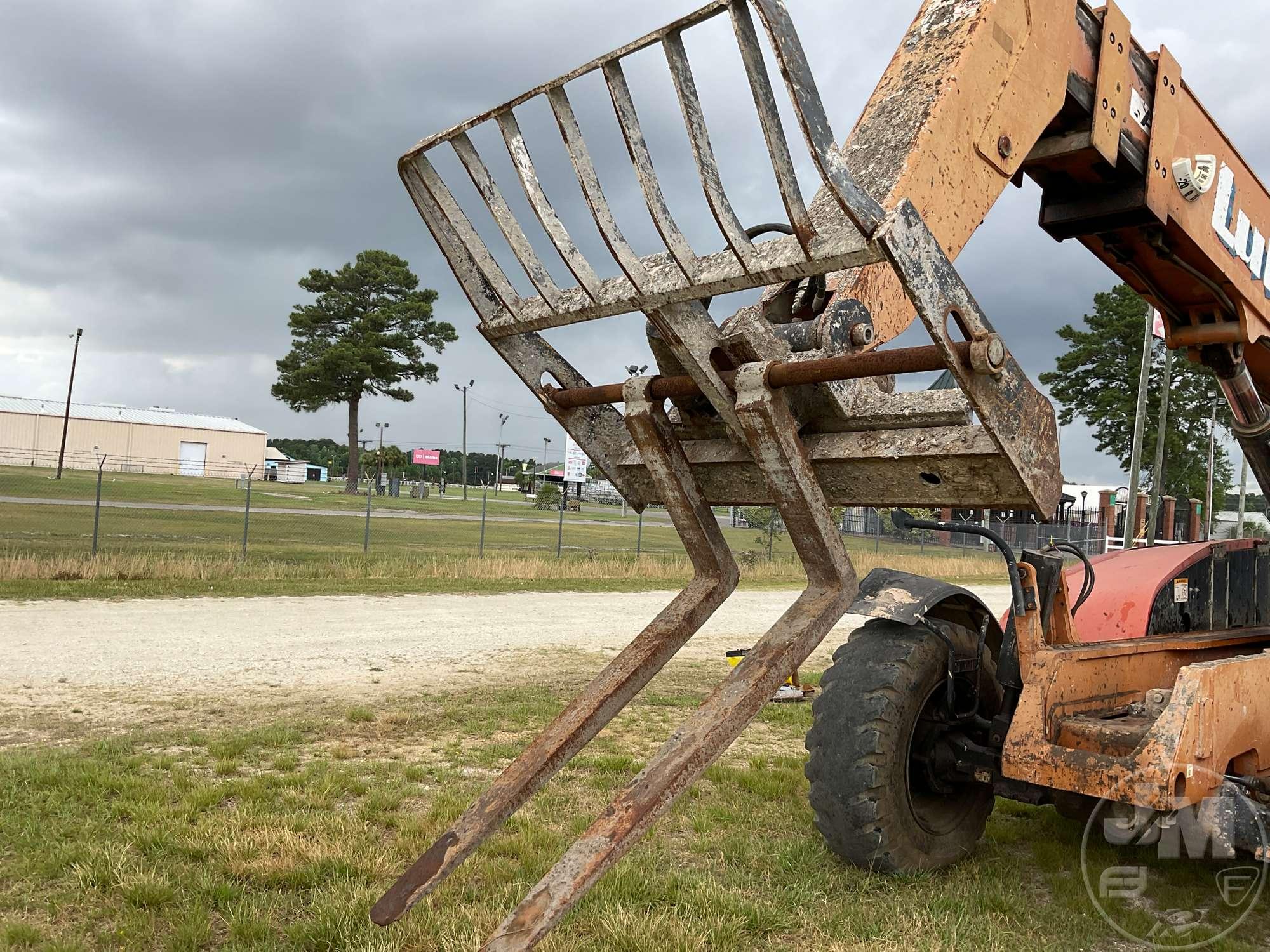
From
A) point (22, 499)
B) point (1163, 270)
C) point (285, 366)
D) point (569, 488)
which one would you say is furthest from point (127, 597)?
point (569, 488)

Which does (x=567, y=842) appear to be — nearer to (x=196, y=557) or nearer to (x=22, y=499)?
(x=196, y=557)

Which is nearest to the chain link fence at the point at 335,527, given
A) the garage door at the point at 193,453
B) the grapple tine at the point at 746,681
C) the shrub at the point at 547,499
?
the shrub at the point at 547,499

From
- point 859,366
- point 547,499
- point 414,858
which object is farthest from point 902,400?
point 547,499

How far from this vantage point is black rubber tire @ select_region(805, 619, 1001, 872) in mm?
3971

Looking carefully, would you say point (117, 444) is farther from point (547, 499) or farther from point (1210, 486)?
point (1210, 486)

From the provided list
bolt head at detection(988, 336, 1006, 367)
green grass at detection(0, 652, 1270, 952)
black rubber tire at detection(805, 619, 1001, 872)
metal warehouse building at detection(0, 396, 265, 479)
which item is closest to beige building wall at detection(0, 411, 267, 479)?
metal warehouse building at detection(0, 396, 265, 479)

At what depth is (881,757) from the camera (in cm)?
397

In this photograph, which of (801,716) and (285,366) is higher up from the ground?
(285,366)

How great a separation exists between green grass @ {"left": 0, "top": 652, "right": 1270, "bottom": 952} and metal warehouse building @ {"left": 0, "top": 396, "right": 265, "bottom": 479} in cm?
7535

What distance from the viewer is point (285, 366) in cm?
5794

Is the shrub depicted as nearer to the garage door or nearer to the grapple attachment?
the garage door

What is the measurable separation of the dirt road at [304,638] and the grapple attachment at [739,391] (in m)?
5.22

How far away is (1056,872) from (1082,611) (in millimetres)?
1343

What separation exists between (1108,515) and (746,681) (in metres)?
41.0
